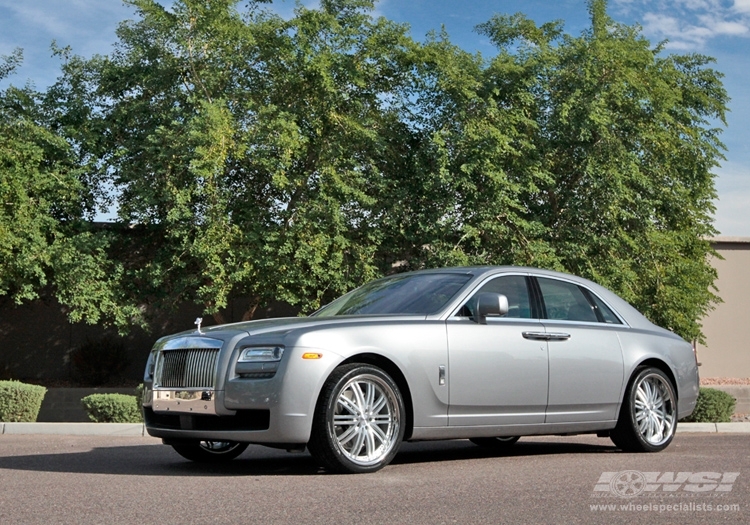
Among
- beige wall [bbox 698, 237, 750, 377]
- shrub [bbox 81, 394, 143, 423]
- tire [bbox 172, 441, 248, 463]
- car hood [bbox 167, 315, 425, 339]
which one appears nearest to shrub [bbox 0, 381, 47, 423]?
shrub [bbox 81, 394, 143, 423]

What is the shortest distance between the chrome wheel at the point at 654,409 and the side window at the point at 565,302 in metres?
0.81

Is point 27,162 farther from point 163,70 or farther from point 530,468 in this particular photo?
point 530,468

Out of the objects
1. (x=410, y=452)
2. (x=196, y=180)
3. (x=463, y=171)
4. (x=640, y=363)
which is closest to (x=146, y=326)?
(x=196, y=180)

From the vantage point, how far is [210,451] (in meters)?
8.55

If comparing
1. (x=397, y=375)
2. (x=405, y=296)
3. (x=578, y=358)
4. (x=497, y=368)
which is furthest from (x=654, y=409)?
(x=397, y=375)

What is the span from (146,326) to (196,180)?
130 inches

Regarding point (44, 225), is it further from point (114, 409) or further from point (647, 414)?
point (647, 414)

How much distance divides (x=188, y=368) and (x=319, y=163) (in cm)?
1250

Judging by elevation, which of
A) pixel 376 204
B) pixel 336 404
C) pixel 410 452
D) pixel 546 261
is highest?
pixel 376 204

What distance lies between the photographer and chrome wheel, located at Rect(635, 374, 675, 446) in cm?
922

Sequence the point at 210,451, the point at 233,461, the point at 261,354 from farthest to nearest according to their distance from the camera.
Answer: the point at 233,461 < the point at 210,451 < the point at 261,354

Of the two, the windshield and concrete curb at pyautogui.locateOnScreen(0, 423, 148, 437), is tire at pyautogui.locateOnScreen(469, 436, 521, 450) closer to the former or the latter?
the windshield

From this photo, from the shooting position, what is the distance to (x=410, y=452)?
9.59 meters
